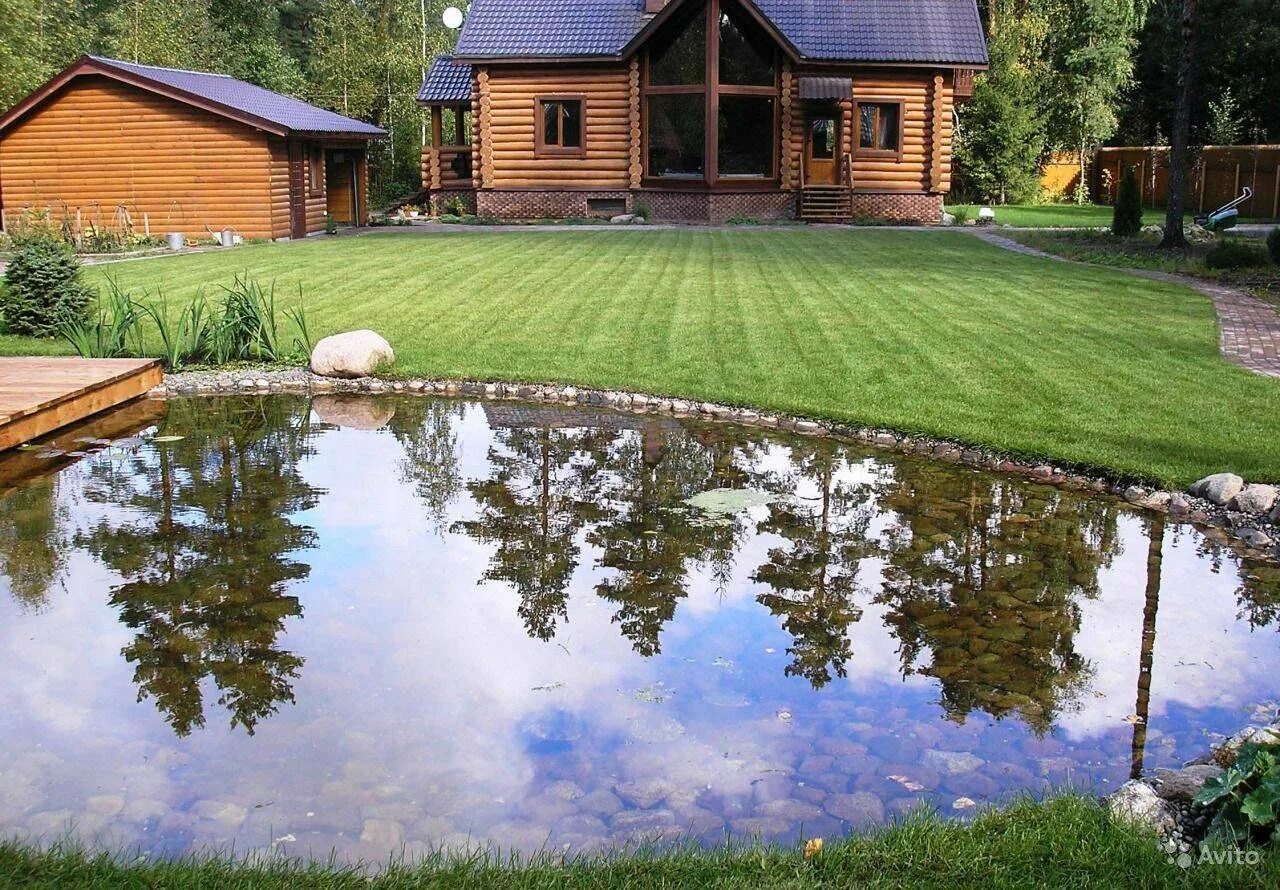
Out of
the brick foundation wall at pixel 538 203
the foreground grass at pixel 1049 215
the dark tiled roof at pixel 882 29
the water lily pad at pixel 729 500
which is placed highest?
the dark tiled roof at pixel 882 29

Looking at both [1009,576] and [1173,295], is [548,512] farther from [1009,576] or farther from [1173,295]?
[1173,295]

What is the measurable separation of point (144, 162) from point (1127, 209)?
18.4 metres

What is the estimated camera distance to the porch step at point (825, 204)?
27641 mm

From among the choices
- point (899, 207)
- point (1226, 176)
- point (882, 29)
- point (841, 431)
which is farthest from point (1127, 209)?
point (841, 431)

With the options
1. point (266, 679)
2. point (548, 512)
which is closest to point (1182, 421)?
point (548, 512)

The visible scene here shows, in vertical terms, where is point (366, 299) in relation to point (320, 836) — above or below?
above

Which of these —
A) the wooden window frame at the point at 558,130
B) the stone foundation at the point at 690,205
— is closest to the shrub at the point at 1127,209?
the stone foundation at the point at 690,205

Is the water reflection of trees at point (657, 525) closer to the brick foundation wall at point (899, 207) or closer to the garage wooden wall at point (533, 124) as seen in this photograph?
the garage wooden wall at point (533, 124)

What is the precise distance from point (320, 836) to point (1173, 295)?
13.5 meters

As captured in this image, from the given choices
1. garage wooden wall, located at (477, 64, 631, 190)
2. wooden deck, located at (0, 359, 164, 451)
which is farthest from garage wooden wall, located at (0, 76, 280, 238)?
wooden deck, located at (0, 359, 164, 451)

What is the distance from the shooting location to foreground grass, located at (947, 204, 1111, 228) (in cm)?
2731

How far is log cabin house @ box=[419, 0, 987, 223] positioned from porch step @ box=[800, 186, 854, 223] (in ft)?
0.11

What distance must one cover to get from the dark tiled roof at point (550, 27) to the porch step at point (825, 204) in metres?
5.33

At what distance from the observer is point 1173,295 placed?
1484cm
